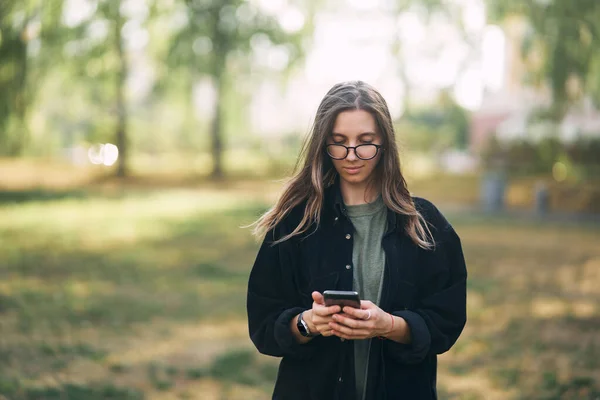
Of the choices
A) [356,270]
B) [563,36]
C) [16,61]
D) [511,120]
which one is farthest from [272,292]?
[511,120]

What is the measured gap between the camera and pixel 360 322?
194 centimetres

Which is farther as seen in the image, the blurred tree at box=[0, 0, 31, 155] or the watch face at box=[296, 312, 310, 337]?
the blurred tree at box=[0, 0, 31, 155]

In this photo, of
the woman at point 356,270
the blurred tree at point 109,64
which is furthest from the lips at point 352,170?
the blurred tree at point 109,64

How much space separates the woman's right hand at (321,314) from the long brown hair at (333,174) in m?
0.26

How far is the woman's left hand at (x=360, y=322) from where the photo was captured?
1.94m

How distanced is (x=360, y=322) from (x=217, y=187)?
25.0 metres

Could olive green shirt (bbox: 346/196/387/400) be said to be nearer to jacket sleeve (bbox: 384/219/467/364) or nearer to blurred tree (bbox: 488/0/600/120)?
jacket sleeve (bbox: 384/219/467/364)

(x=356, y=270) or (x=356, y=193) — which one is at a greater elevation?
(x=356, y=193)

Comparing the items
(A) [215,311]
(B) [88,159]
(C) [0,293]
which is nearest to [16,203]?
(B) [88,159]

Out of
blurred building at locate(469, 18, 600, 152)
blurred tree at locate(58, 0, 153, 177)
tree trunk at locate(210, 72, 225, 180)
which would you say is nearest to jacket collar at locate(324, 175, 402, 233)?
blurred building at locate(469, 18, 600, 152)

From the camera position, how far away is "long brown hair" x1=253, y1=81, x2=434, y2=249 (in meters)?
2.18

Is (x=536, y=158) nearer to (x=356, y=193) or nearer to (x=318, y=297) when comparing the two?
(x=356, y=193)

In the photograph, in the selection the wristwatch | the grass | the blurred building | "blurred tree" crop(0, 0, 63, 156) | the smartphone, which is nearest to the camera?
the smartphone

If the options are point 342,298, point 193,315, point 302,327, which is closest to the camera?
point 342,298
